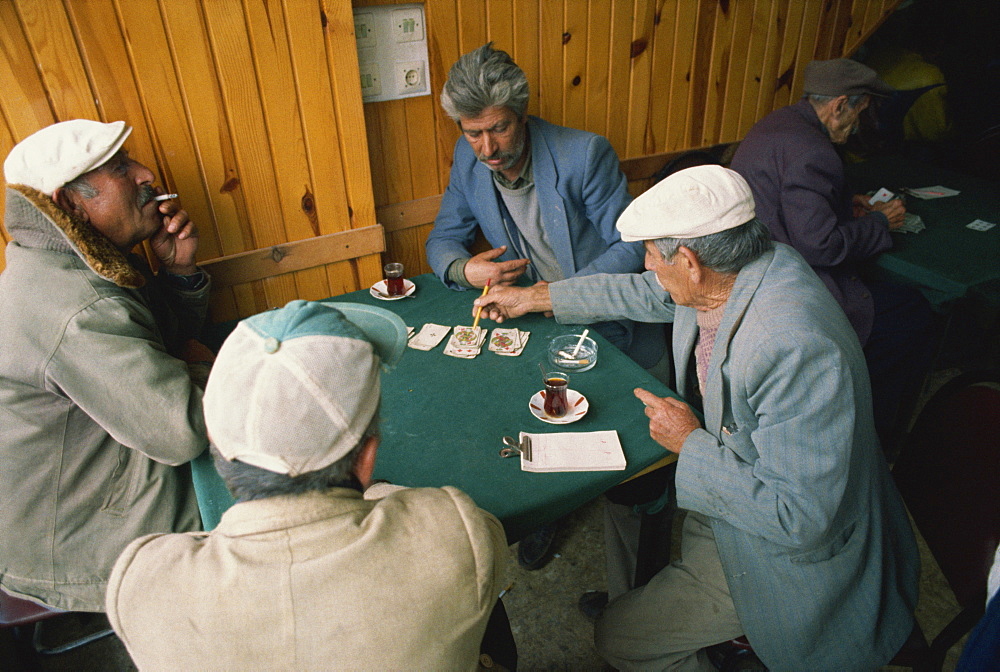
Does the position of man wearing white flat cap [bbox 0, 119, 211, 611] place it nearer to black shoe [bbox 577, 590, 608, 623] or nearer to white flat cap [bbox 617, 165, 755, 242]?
white flat cap [bbox 617, 165, 755, 242]

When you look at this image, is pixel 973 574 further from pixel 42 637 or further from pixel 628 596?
pixel 42 637

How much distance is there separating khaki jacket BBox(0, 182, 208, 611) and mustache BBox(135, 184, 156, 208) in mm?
188

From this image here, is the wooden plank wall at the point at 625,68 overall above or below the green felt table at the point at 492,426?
above

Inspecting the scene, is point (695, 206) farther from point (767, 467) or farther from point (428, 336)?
point (428, 336)

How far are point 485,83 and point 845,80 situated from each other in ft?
5.84

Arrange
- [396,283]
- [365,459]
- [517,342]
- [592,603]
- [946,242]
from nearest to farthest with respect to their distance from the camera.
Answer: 1. [365,459]
2. [517,342]
3. [592,603]
4. [396,283]
5. [946,242]

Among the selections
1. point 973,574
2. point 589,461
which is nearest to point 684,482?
point 589,461

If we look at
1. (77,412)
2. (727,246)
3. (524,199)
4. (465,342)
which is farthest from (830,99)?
(77,412)

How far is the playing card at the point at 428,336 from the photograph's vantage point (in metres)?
2.25

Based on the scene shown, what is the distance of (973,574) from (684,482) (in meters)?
0.76

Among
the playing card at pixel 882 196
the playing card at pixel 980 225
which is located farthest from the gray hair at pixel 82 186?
the playing card at pixel 980 225

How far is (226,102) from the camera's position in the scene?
2352 mm

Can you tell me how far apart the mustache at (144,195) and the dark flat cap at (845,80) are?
296 centimetres

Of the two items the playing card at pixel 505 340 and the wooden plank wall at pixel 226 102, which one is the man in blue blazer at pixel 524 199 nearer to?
the playing card at pixel 505 340
